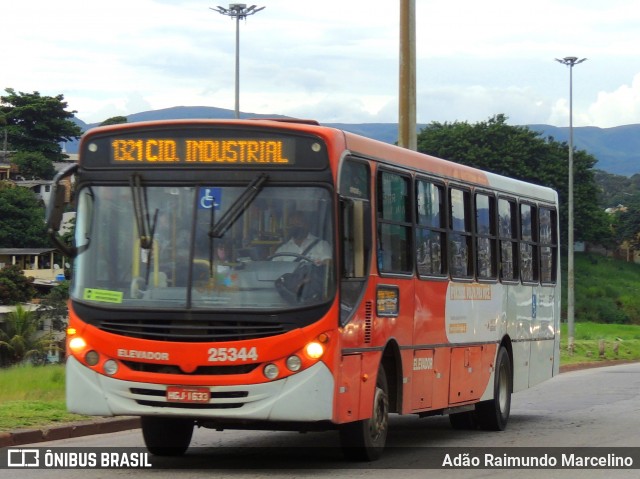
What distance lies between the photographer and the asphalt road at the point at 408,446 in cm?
1102

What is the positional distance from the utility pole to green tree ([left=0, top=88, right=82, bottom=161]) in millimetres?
72821

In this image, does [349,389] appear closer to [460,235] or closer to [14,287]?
[460,235]

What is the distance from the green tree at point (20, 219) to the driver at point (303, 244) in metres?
64.8

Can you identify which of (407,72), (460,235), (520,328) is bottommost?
(520,328)

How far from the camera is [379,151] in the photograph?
12.2 m

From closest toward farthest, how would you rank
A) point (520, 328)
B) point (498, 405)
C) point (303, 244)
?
point (303, 244)
point (498, 405)
point (520, 328)

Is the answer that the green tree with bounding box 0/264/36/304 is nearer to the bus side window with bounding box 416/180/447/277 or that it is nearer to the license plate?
the bus side window with bounding box 416/180/447/277

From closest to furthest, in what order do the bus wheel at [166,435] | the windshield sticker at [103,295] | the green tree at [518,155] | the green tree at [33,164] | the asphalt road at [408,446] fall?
the windshield sticker at [103,295] → the asphalt road at [408,446] → the bus wheel at [166,435] → the green tree at [518,155] → the green tree at [33,164]

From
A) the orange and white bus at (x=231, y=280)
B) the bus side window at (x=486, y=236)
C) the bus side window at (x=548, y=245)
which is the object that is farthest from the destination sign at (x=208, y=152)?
the bus side window at (x=548, y=245)

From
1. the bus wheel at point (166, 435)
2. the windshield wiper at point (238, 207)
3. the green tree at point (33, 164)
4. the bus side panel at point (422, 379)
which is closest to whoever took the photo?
the windshield wiper at point (238, 207)

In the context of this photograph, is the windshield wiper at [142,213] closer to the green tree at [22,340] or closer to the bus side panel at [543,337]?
the bus side panel at [543,337]

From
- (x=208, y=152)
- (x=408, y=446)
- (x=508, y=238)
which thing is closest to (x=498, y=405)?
(x=508, y=238)

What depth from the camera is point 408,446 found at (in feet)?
45.0

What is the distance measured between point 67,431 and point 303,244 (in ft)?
14.8
